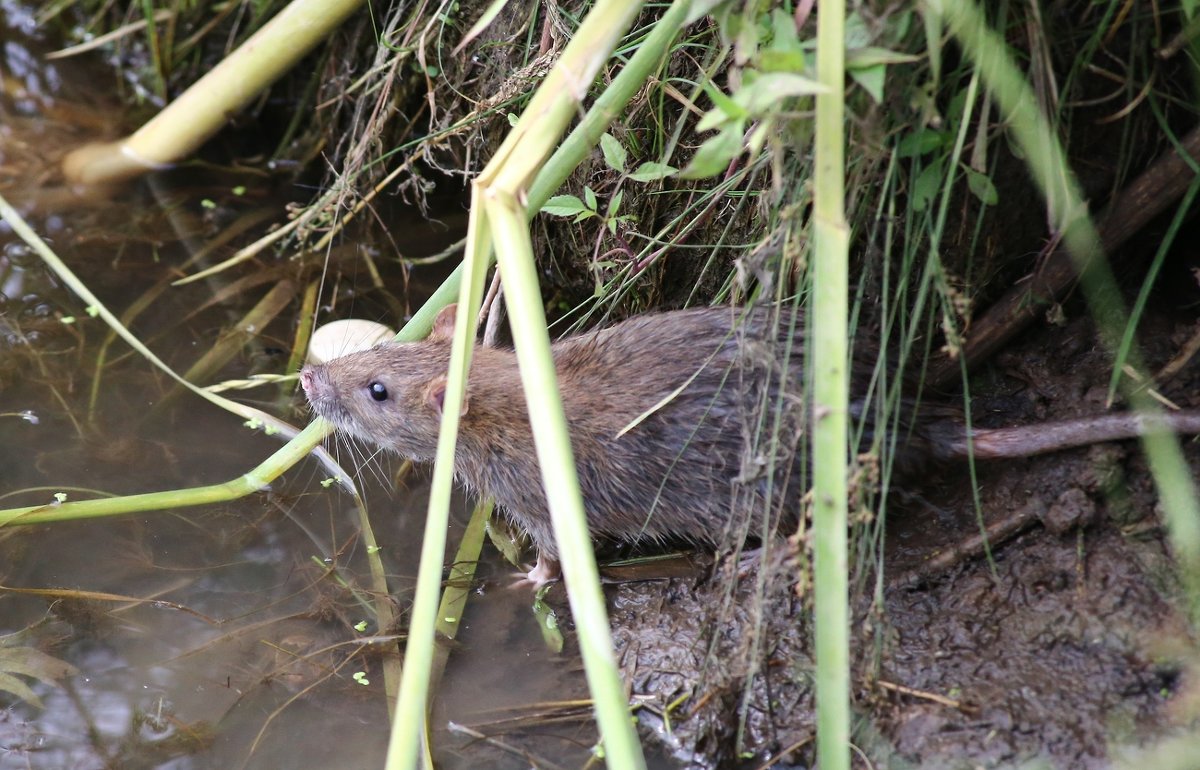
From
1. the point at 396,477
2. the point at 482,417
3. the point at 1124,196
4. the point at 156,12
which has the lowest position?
the point at 396,477

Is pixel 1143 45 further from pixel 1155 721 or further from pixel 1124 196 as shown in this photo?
pixel 1155 721

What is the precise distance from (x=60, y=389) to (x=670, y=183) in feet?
8.34

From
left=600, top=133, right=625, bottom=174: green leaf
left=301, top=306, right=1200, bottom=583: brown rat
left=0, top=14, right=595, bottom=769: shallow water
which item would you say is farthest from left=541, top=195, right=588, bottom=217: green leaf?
left=0, top=14, right=595, bottom=769: shallow water

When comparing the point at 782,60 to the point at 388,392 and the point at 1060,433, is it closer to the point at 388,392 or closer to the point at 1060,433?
the point at 1060,433

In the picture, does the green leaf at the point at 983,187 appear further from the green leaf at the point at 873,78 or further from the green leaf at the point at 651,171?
the green leaf at the point at 651,171

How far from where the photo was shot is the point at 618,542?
3758 mm

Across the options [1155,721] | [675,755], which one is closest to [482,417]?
[675,755]

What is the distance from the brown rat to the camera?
117 inches

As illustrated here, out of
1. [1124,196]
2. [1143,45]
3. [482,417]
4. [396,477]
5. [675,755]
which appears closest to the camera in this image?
[1143,45]

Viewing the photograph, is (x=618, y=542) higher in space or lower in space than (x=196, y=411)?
lower

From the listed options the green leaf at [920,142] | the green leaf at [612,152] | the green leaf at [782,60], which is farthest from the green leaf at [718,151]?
the green leaf at [612,152]

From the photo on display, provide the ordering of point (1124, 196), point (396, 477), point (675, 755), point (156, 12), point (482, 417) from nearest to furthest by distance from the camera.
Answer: point (1124, 196) < point (675, 755) < point (482, 417) < point (396, 477) < point (156, 12)

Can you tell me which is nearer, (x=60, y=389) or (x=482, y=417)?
(x=482, y=417)

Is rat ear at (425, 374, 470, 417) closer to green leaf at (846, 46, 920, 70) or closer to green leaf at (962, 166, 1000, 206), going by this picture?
green leaf at (962, 166, 1000, 206)
